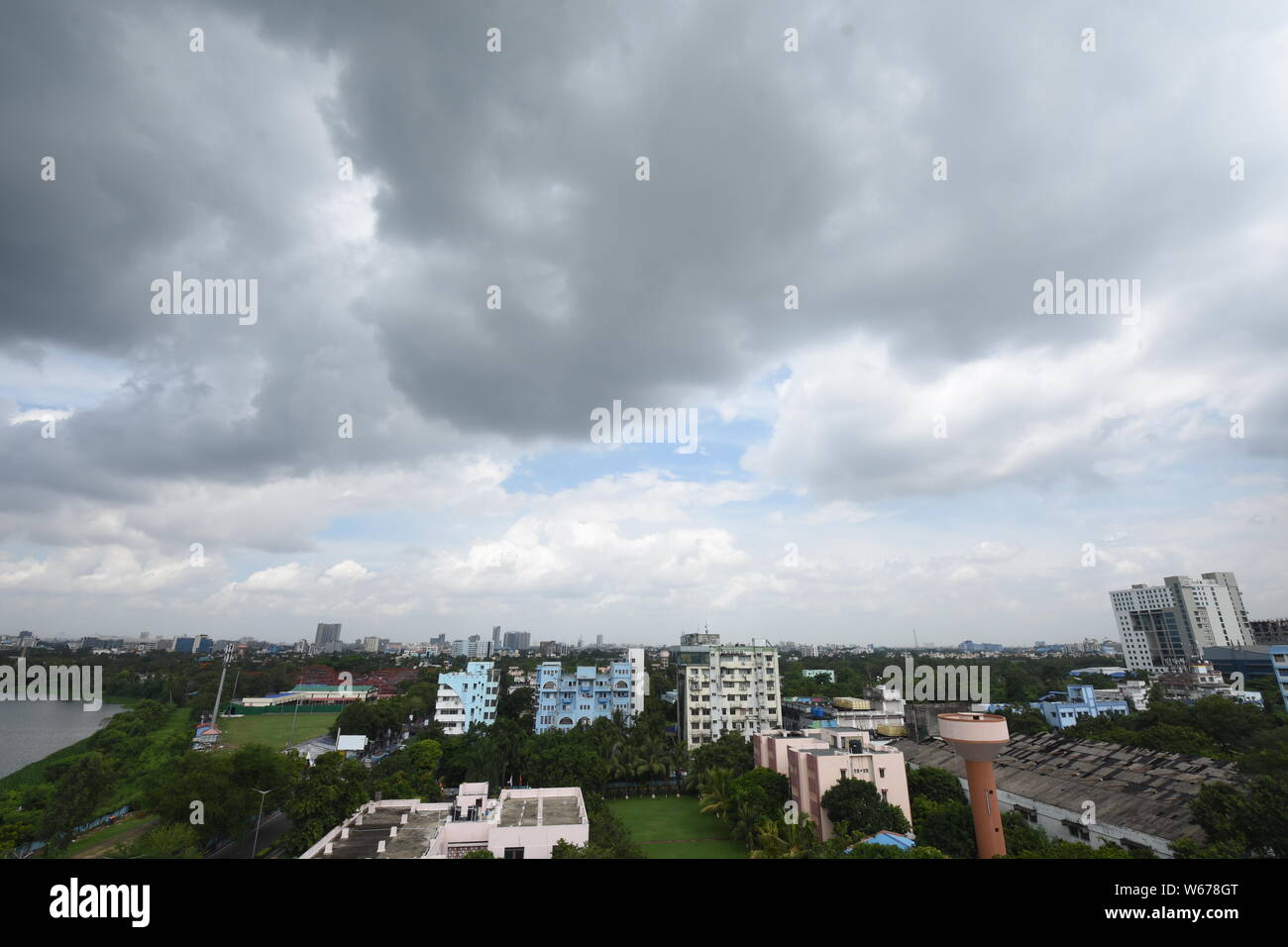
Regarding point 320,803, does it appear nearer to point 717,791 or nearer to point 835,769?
point 717,791

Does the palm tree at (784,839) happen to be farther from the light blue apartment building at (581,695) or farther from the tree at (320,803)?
the light blue apartment building at (581,695)

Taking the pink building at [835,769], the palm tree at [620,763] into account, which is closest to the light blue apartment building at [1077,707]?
the pink building at [835,769]

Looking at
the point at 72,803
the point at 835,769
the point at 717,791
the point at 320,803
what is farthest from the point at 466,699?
the point at 835,769

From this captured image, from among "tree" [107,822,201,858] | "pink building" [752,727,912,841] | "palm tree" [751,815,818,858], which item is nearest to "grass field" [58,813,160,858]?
"tree" [107,822,201,858]

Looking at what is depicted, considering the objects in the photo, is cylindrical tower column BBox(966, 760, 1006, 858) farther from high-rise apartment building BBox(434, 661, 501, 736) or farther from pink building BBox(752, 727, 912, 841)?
high-rise apartment building BBox(434, 661, 501, 736)

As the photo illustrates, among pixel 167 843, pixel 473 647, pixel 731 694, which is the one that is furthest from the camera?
pixel 473 647
